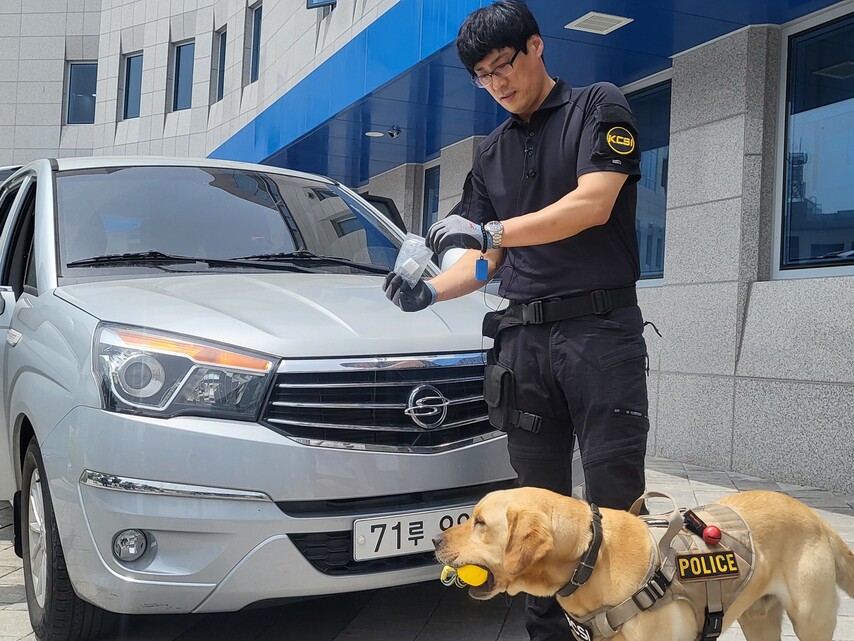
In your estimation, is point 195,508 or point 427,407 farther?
point 427,407

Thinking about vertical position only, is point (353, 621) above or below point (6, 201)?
below

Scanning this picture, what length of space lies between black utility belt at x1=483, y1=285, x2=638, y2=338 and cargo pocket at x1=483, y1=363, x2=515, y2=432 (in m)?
0.16

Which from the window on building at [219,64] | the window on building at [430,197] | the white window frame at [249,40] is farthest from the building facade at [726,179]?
the window on building at [219,64]

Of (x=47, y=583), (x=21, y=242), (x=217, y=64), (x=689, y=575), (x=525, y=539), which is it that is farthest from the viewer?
(x=217, y=64)

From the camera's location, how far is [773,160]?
714 centimetres

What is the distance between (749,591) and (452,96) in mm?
7358

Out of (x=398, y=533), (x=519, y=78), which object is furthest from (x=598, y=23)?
(x=398, y=533)

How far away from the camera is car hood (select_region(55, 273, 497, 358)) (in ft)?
9.73

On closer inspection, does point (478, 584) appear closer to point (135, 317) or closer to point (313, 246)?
point (135, 317)

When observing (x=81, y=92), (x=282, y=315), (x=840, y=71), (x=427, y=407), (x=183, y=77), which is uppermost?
(x=81, y=92)

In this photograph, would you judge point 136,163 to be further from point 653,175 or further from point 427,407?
point 653,175

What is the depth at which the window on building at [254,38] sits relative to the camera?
20.8 m

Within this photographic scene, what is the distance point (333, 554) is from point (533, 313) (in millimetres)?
975

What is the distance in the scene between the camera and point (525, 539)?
2.35m
